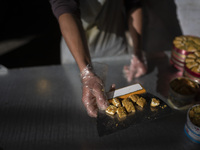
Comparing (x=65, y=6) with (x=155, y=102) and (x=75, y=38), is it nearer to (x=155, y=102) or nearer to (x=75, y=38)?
(x=75, y=38)

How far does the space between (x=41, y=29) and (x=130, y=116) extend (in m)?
2.94

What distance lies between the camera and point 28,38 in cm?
292

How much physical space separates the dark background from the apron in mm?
432

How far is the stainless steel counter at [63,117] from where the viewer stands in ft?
2.28

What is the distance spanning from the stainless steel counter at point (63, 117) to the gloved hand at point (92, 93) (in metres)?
0.06

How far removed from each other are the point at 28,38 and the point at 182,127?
9.59ft

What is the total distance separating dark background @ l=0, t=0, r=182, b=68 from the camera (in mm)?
1495

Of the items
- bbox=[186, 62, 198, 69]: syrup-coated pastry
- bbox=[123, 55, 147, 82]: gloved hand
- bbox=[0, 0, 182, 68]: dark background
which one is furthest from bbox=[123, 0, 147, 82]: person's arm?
bbox=[0, 0, 182, 68]: dark background

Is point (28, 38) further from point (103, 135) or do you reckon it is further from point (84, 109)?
point (103, 135)

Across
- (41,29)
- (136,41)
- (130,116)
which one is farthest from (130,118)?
(41,29)

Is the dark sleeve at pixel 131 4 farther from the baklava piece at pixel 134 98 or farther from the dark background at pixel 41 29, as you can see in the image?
the baklava piece at pixel 134 98

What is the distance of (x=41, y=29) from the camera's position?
10.2 feet

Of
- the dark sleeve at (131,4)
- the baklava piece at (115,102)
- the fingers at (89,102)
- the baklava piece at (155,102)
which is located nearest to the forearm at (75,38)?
the fingers at (89,102)

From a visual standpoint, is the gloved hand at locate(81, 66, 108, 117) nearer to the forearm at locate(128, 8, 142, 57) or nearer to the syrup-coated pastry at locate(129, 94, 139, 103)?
the syrup-coated pastry at locate(129, 94, 139, 103)
